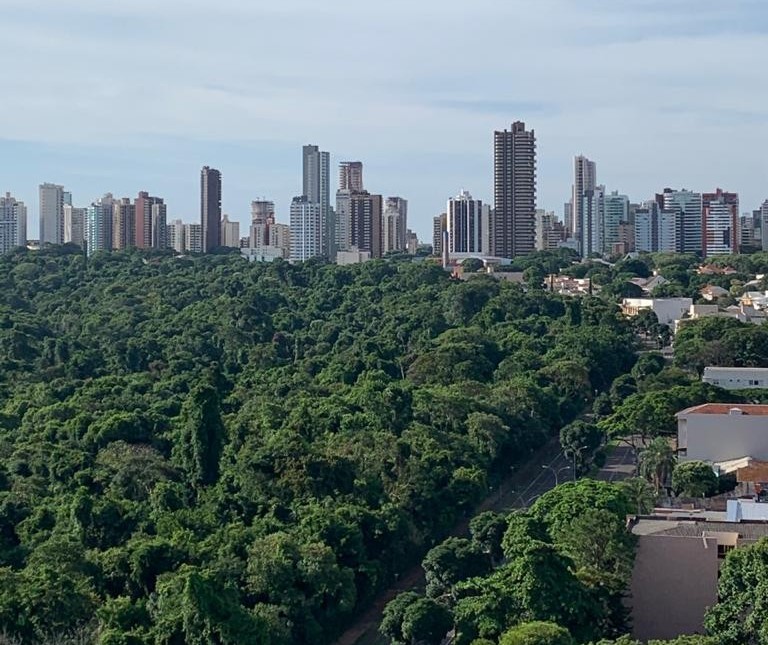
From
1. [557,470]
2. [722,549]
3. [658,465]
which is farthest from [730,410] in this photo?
[722,549]

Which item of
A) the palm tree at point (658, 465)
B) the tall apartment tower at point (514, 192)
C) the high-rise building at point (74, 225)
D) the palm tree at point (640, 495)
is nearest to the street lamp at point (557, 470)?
the palm tree at point (658, 465)

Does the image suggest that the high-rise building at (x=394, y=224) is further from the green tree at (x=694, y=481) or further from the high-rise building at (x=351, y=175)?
the green tree at (x=694, y=481)

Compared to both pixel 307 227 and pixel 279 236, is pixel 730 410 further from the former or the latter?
pixel 279 236

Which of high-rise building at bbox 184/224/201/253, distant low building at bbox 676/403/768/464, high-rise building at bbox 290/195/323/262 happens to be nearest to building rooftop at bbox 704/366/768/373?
distant low building at bbox 676/403/768/464

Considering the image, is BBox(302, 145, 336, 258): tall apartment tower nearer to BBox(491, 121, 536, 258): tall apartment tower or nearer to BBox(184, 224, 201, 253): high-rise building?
BBox(184, 224, 201, 253): high-rise building

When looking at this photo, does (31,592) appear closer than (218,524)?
Yes

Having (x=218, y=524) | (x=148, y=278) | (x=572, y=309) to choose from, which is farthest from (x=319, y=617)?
(x=148, y=278)

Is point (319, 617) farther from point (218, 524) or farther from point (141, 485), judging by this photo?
point (141, 485)
